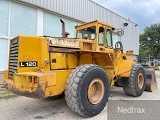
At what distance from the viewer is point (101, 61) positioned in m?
6.29

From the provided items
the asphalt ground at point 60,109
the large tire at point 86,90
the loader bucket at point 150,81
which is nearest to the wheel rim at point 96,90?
the large tire at point 86,90

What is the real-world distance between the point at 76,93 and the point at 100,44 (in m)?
2.29

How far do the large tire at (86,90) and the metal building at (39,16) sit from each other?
12.5ft

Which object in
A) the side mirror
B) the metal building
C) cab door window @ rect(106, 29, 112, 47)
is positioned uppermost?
the metal building

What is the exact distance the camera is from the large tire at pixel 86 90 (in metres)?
4.63

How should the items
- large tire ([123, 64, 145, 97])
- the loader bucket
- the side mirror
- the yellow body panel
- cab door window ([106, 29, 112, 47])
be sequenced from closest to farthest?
the yellow body panel → cab door window ([106, 29, 112, 47]) → the side mirror → large tire ([123, 64, 145, 97]) → the loader bucket

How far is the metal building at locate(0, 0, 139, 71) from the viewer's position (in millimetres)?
10516

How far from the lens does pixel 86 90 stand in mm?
4805

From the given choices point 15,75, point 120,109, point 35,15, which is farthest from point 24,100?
point 35,15

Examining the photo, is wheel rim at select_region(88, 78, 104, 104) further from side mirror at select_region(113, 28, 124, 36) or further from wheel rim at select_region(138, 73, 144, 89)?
wheel rim at select_region(138, 73, 144, 89)

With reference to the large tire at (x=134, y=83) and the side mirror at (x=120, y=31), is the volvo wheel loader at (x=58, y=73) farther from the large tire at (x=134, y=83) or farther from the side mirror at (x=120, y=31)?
the large tire at (x=134, y=83)

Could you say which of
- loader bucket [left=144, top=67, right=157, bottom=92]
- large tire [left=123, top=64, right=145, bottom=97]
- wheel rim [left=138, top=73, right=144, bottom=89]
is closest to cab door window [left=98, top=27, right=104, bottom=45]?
large tire [left=123, top=64, right=145, bottom=97]

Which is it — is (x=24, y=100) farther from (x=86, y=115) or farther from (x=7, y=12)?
(x=7, y=12)

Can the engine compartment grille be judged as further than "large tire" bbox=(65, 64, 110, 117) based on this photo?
Yes
